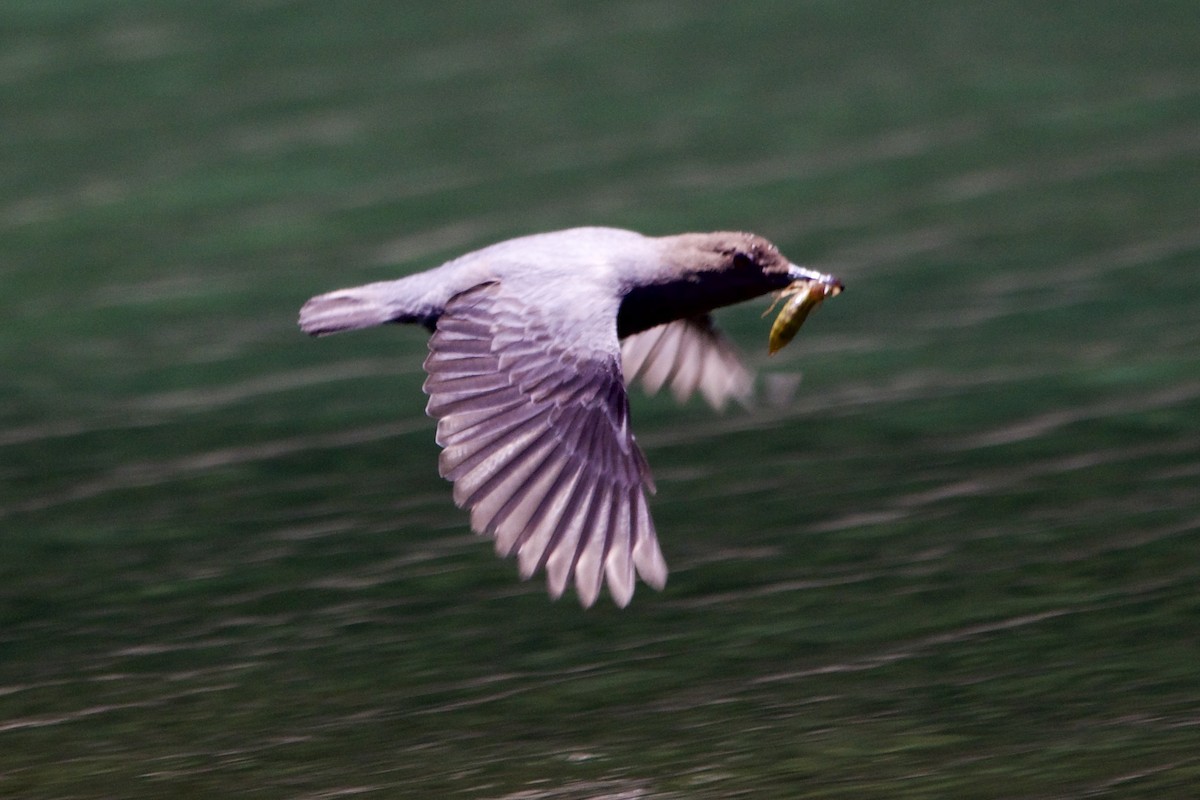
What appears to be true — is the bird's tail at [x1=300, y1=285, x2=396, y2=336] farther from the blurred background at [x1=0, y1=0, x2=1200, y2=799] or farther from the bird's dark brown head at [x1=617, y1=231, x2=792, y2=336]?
the blurred background at [x1=0, y1=0, x2=1200, y2=799]

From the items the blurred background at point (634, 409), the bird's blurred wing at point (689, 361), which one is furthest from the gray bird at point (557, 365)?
the blurred background at point (634, 409)

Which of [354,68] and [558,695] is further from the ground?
[354,68]

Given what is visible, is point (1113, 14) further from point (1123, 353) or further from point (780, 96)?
point (1123, 353)

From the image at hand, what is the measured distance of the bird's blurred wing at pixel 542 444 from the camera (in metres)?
5.84

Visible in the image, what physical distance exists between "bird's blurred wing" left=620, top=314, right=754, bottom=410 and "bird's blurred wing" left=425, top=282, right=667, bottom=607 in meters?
1.42

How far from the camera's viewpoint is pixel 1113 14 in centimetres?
1575

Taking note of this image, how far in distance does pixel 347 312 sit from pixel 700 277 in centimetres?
113

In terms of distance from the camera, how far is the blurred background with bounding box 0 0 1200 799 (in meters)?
6.22

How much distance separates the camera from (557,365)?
6352 mm

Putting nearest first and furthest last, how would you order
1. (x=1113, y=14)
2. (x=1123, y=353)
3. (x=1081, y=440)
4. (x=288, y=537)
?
(x=288, y=537) → (x=1081, y=440) → (x=1123, y=353) → (x=1113, y=14)

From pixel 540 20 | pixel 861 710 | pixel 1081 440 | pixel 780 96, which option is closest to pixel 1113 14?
pixel 780 96

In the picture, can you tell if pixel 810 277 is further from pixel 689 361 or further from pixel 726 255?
pixel 689 361

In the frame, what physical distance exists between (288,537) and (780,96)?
717 centimetres

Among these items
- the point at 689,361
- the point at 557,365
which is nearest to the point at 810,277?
the point at 689,361
